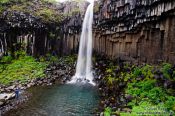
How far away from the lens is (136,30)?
91.7 feet

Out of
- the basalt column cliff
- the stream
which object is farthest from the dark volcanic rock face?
the stream

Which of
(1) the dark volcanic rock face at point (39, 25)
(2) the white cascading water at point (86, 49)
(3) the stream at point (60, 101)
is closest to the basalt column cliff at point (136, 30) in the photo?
(2) the white cascading water at point (86, 49)

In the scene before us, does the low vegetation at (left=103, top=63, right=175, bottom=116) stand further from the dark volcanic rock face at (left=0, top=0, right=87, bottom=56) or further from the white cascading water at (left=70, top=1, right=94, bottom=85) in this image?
the dark volcanic rock face at (left=0, top=0, right=87, bottom=56)

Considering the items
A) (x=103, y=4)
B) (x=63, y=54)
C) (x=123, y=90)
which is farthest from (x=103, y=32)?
(x=123, y=90)

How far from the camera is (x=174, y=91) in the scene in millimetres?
17750

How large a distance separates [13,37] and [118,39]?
1576 cm

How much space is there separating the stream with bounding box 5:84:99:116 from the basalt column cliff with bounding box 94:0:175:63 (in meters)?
5.94

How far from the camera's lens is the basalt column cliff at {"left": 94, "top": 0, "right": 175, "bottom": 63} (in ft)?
69.7

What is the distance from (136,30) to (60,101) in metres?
10.3

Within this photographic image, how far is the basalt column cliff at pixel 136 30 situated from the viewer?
21.2m

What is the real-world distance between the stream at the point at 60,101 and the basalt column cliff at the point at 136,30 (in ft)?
19.5

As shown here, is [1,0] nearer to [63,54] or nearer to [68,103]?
[63,54]

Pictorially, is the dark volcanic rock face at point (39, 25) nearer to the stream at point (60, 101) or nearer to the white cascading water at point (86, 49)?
the white cascading water at point (86, 49)

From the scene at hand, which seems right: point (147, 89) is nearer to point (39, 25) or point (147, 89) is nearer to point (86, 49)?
point (86, 49)
